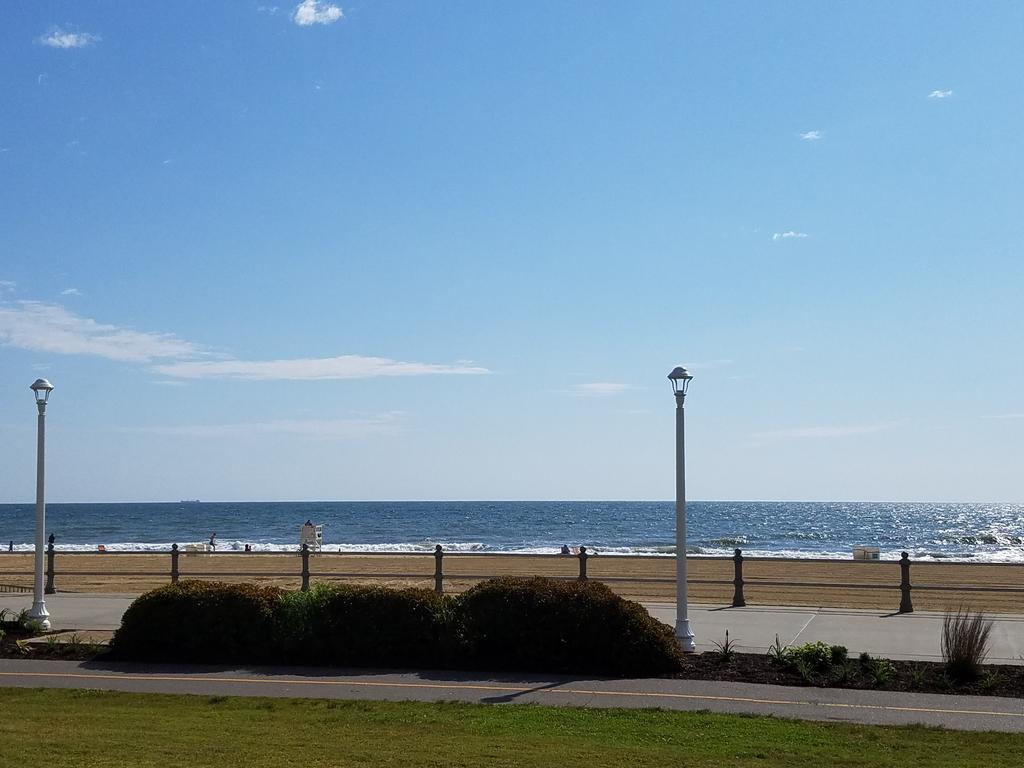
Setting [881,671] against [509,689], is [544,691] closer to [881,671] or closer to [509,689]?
[509,689]

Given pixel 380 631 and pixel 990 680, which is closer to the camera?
pixel 990 680

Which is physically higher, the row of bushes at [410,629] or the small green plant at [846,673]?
the row of bushes at [410,629]

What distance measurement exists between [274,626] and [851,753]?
7.71 m

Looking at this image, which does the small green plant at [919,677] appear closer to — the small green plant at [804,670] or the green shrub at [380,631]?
the small green plant at [804,670]

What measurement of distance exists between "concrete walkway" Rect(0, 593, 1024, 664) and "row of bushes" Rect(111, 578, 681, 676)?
2.22 metres

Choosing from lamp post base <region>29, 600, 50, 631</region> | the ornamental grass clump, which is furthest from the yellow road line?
lamp post base <region>29, 600, 50, 631</region>

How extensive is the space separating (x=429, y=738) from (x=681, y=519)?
6.49 meters

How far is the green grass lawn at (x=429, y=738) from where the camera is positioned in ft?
27.0

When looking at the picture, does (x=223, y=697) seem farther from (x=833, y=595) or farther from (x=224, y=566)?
(x=224, y=566)

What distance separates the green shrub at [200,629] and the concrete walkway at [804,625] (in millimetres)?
3205

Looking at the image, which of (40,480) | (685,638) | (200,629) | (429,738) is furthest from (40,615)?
(429,738)

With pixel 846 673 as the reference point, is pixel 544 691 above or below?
below

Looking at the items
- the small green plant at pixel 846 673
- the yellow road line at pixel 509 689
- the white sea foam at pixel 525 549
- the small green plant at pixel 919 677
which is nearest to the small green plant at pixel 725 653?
the small green plant at pixel 846 673

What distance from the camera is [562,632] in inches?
511
